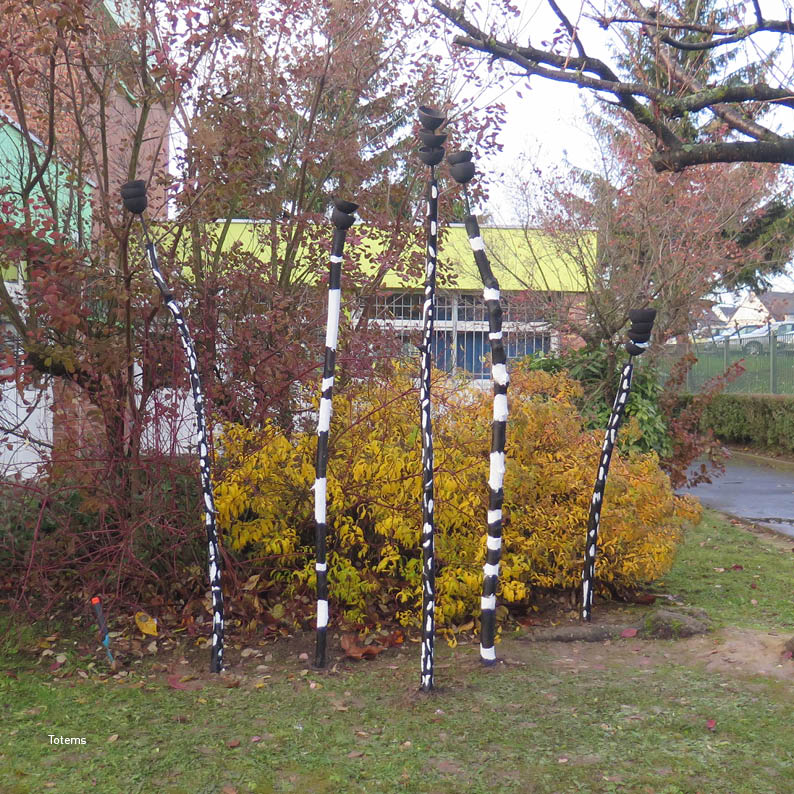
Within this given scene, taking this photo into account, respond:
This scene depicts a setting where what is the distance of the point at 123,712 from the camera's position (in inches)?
170

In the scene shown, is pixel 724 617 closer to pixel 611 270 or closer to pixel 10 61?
pixel 10 61

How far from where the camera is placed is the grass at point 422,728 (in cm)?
354

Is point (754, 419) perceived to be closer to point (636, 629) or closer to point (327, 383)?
point (636, 629)

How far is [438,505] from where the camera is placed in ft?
17.5

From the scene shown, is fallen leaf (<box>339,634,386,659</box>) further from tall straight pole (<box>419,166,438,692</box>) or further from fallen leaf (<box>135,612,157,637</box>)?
fallen leaf (<box>135,612,157,637</box>)

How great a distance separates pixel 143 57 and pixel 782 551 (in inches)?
269

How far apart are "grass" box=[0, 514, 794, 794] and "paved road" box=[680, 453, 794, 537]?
595 cm

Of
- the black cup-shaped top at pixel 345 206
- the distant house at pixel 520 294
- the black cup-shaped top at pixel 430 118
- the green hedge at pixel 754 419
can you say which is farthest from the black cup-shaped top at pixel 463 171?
the green hedge at pixel 754 419

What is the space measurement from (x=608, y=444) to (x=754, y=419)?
14939 mm

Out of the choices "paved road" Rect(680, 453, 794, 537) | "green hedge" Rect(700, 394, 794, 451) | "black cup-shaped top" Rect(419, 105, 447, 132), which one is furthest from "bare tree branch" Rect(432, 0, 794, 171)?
"green hedge" Rect(700, 394, 794, 451)

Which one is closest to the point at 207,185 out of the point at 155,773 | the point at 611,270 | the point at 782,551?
the point at 155,773

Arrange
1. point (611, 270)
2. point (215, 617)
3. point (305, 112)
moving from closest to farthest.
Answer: point (215, 617)
point (305, 112)
point (611, 270)

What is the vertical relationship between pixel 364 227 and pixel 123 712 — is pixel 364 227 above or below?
above

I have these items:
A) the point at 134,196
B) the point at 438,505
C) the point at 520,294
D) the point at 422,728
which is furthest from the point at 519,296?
the point at 422,728
